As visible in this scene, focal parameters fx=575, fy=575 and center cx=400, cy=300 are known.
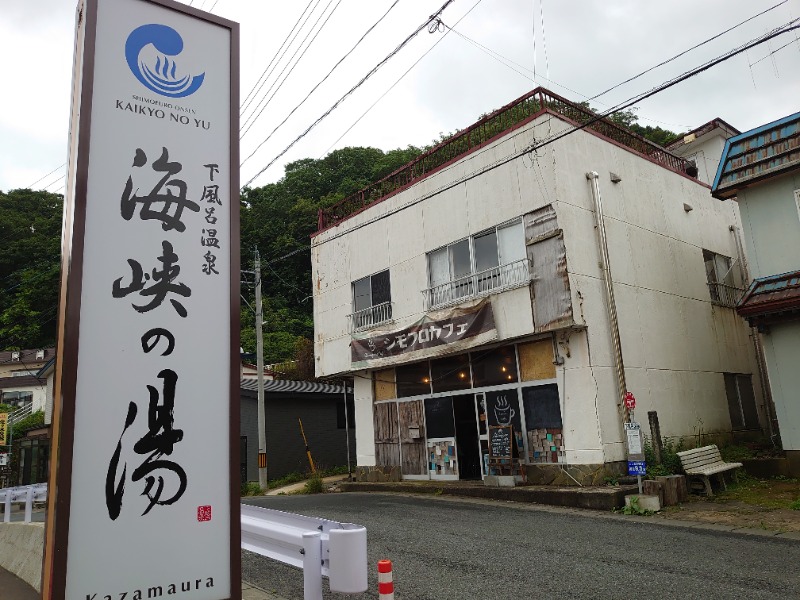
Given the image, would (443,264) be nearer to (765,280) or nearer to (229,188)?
(765,280)

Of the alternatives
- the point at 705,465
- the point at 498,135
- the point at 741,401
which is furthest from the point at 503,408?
the point at 741,401

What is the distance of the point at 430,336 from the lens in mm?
15555

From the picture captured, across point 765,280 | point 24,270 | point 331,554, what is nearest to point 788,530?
point 765,280

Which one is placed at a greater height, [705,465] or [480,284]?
[480,284]

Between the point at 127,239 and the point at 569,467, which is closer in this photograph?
the point at 127,239

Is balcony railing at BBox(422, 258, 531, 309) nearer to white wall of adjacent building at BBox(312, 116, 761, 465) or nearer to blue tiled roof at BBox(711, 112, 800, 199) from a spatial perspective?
white wall of adjacent building at BBox(312, 116, 761, 465)

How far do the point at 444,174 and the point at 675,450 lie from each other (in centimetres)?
913

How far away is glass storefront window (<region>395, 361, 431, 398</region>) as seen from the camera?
1681cm

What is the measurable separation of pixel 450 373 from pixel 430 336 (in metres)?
1.34

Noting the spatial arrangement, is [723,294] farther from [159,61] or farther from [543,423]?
[159,61]

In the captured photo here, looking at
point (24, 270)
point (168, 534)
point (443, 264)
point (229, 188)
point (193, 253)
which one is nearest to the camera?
point (168, 534)

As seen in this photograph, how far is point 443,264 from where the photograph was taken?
16031mm

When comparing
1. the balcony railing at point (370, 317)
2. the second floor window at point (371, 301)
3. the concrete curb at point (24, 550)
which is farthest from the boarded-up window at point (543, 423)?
the concrete curb at point (24, 550)

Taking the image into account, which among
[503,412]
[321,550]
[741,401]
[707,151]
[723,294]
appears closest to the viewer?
[321,550]
